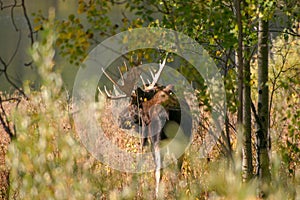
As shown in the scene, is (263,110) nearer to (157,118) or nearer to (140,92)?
(157,118)

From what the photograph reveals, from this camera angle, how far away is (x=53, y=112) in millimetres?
2889

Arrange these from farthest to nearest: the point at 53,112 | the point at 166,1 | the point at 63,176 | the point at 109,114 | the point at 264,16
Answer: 1. the point at 109,114
2. the point at 166,1
3. the point at 264,16
4. the point at 63,176
5. the point at 53,112

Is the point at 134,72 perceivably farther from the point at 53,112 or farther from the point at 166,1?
the point at 53,112

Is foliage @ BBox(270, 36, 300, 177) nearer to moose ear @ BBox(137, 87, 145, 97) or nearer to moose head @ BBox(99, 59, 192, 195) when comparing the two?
moose head @ BBox(99, 59, 192, 195)

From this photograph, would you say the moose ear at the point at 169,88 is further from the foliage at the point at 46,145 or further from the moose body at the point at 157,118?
the foliage at the point at 46,145

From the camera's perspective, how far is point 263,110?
6.84 metres

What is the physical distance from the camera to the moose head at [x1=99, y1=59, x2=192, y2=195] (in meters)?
7.59

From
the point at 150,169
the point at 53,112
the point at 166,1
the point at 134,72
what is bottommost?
the point at 150,169

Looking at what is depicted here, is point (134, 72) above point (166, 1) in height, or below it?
below

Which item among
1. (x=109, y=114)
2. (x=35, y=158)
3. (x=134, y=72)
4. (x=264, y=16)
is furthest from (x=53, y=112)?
(x=109, y=114)

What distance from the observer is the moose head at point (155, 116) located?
24.9 ft

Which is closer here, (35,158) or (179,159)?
(35,158)

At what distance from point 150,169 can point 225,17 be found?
2236 millimetres

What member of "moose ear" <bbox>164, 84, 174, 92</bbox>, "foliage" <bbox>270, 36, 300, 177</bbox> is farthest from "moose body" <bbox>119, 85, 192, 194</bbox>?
"foliage" <bbox>270, 36, 300, 177</bbox>
